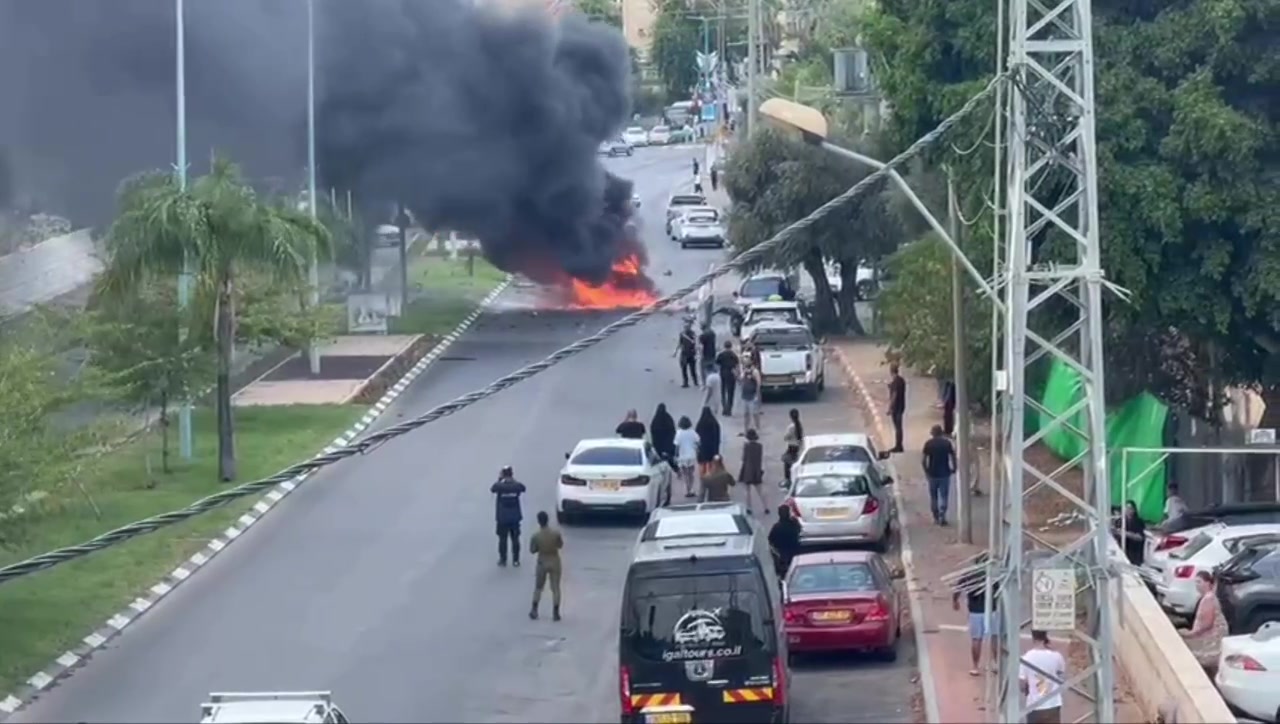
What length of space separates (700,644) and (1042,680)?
109 inches

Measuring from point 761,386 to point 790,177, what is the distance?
9452 millimetres

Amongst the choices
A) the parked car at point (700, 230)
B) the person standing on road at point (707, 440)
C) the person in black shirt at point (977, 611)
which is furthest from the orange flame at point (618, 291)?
the person in black shirt at point (977, 611)

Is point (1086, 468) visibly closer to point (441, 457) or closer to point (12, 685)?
point (12, 685)

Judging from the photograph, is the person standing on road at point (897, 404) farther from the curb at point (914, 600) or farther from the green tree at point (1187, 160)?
the green tree at point (1187, 160)

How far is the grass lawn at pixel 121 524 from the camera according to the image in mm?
24375

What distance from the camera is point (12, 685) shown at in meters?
22.2

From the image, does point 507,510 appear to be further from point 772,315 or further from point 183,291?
point 772,315

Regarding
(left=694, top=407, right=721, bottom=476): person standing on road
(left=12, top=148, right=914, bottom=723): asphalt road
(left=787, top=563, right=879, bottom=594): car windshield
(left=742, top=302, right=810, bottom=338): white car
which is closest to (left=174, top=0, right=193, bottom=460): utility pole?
(left=12, top=148, right=914, bottom=723): asphalt road

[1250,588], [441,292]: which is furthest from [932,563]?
[441,292]

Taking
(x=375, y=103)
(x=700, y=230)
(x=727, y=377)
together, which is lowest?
(x=727, y=377)

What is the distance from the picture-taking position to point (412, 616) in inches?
1003

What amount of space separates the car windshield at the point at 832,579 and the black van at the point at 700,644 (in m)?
3.88

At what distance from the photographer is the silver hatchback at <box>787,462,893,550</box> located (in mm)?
29516

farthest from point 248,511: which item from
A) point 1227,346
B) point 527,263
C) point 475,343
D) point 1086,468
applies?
point 527,263
